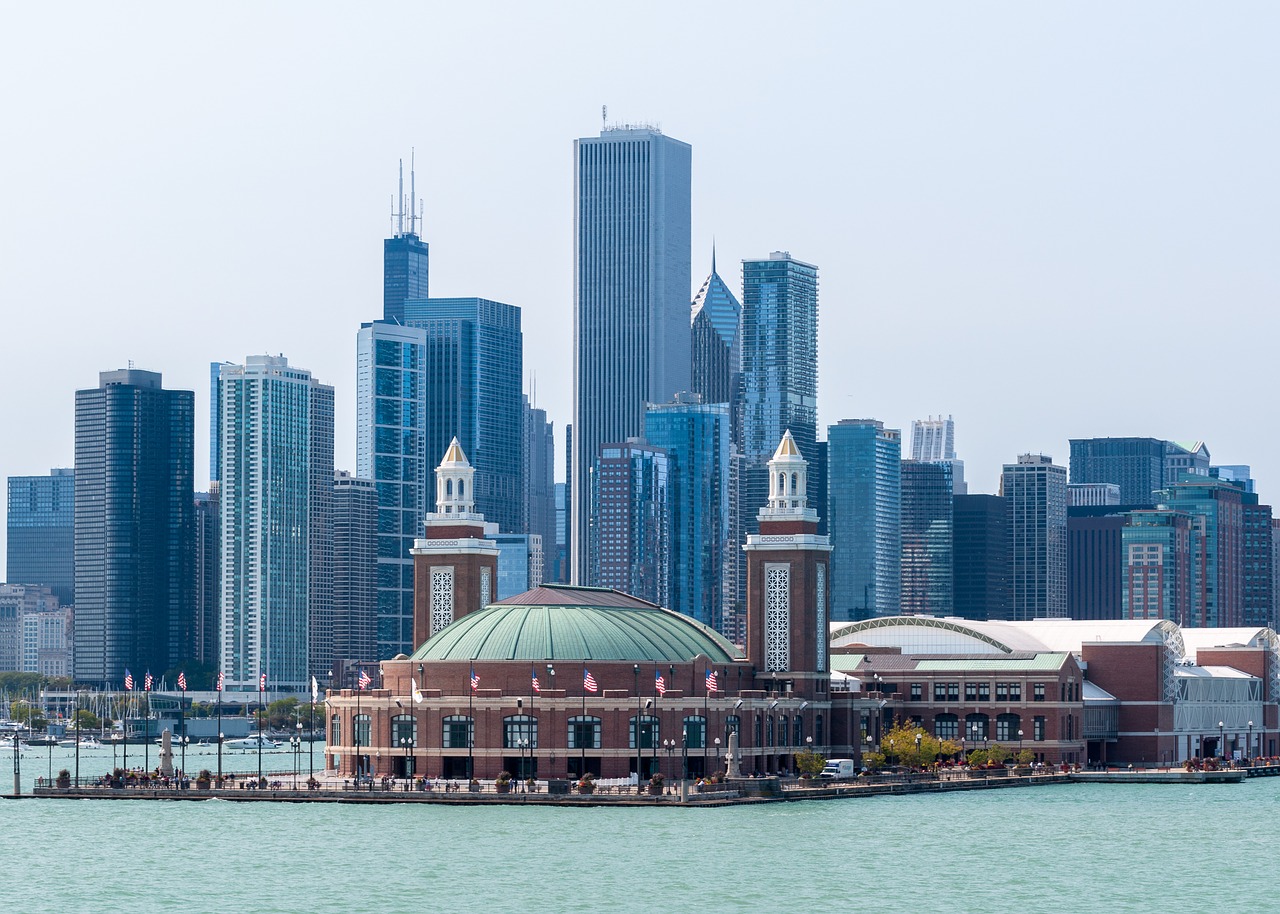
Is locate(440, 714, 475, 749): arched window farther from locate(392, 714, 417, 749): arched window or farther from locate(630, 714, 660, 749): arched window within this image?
locate(630, 714, 660, 749): arched window

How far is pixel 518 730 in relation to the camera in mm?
195125

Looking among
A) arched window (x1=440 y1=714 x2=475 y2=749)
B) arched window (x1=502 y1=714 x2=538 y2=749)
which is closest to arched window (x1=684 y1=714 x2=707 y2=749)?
arched window (x1=502 y1=714 x2=538 y2=749)

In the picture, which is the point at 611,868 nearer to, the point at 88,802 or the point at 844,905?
the point at 844,905

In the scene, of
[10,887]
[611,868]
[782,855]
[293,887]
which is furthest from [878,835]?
[10,887]

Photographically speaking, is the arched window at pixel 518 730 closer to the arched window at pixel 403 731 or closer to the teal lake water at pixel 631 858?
the arched window at pixel 403 731

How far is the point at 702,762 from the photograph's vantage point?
19988cm

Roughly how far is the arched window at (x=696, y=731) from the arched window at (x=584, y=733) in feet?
23.4

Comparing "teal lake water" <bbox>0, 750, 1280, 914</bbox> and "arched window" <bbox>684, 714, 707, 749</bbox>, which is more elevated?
"arched window" <bbox>684, 714, 707, 749</bbox>

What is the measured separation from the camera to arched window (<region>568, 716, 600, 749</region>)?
636 ft

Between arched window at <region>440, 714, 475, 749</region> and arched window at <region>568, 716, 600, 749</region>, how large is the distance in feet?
24.2

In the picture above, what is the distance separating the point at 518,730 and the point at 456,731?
4817mm

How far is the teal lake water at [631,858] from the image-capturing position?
125875 mm

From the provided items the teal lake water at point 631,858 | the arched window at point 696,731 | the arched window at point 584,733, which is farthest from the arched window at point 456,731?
the teal lake water at point 631,858

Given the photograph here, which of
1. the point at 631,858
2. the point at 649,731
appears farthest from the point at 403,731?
the point at 631,858
